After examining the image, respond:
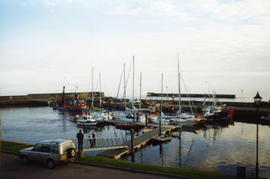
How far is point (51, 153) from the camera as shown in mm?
16438

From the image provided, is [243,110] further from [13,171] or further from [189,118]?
[13,171]

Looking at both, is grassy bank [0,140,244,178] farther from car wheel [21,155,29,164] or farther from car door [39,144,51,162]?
car wheel [21,155,29,164]

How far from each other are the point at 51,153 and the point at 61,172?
5.23 feet

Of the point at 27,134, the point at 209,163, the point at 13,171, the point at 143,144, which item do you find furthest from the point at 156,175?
the point at 27,134

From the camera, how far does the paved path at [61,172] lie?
1478 centimetres

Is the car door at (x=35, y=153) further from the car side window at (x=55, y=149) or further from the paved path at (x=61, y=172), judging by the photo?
the car side window at (x=55, y=149)

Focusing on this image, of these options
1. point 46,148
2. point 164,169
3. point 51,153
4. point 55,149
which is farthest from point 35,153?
point 164,169

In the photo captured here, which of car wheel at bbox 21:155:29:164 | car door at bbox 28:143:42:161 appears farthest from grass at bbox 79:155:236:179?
car wheel at bbox 21:155:29:164

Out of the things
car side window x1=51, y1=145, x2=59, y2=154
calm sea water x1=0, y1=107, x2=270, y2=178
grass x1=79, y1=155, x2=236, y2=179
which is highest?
car side window x1=51, y1=145, x2=59, y2=154

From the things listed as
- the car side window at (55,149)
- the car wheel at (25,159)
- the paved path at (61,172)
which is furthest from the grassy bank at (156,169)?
the car wheel at (25,159)

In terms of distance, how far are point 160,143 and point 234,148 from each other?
10441 mm

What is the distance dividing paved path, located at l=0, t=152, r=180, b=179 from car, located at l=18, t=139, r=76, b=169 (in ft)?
1.51

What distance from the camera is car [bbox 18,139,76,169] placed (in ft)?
53.4

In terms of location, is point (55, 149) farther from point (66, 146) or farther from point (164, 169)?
point (164, 169)
